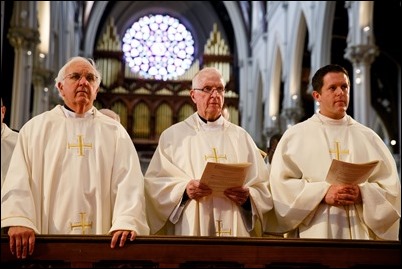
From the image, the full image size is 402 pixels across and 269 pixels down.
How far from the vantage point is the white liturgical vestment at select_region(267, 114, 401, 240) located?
4141mm

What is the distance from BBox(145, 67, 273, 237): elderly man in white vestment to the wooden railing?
0.71 metres

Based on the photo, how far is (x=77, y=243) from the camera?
11.1 ft

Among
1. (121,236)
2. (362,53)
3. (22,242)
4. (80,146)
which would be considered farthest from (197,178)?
(362,53)

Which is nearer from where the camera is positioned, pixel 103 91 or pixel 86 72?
pixel 86 72

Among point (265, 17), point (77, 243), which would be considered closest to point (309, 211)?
point (77, 243)

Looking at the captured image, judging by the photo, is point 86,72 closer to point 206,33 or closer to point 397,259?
point 397,259

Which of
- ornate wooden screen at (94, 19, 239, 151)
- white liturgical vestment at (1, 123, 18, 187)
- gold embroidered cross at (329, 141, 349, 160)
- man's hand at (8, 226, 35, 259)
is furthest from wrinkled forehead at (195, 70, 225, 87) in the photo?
ornate wooden screen at (94, 19, 239, 151)

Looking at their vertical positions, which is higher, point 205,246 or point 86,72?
point 86,72

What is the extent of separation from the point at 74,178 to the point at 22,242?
0.65 m

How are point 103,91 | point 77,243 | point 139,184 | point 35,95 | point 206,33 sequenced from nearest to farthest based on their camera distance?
point 77,243 < point 139,184 < point 35,95 < point 103,91 < point 206,33

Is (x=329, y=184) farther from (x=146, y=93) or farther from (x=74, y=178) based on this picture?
(x=146, y=93)

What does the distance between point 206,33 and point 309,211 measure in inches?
1006

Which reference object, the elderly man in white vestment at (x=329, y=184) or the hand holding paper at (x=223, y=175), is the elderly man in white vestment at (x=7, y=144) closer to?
the hand holding paper at (x=223, y=175)

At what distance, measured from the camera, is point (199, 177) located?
446cm
